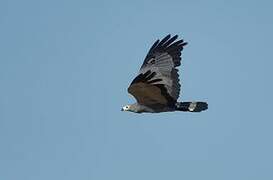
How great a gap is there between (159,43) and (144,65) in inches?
53.7

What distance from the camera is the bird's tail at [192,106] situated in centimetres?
2397

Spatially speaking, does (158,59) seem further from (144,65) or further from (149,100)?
(149,100)

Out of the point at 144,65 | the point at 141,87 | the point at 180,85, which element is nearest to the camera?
the point at 141,87

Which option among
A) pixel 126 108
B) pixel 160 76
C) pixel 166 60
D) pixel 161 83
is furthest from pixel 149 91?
pixel 166 60

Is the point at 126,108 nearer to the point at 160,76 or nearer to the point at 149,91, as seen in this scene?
the point at 160,76

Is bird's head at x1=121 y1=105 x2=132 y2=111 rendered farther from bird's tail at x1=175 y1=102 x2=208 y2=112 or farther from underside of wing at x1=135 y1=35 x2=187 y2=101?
bird's tail at x1=175 y1=102 x2=208 y2=112

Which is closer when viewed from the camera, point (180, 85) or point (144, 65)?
point (180, 85)

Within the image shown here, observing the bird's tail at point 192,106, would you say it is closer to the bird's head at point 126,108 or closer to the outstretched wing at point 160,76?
the outstretched wing at point 160,76

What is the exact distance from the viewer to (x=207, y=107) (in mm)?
24016

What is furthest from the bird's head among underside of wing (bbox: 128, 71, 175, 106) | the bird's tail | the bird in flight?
Answer: the bird's tail

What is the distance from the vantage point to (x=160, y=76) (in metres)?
24.8

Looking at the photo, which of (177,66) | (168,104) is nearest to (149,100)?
(168,104)

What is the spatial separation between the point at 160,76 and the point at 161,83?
1.35m

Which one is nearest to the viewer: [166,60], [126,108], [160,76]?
[160,76]
